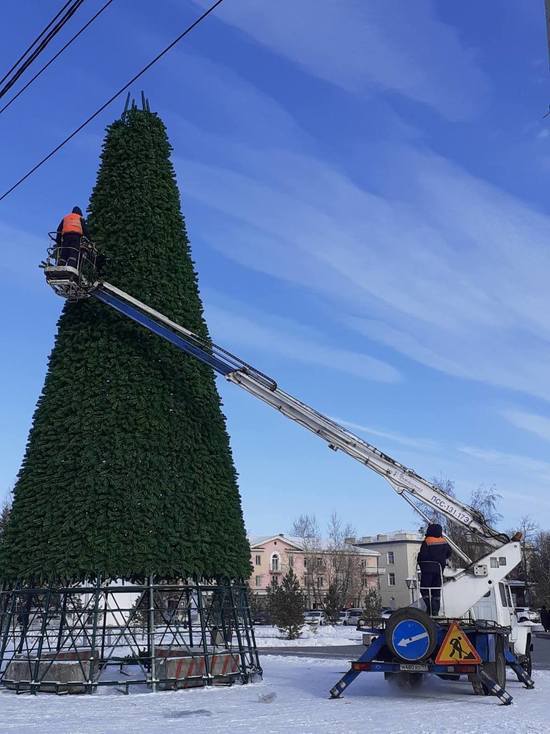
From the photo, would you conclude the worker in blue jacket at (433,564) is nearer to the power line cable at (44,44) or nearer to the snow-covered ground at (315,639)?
the power line cable at (44,44)

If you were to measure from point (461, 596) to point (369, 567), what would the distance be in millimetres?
88963

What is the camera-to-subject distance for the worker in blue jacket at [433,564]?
14.9 meters

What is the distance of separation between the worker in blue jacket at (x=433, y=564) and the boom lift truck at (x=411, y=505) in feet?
0.99

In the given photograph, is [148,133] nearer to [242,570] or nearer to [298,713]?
[242,570]

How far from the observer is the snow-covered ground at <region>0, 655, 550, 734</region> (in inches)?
430

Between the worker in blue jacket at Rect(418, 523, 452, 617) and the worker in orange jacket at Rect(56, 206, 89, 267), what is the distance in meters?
9.40

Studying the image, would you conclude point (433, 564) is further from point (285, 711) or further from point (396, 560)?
point (396, 560)

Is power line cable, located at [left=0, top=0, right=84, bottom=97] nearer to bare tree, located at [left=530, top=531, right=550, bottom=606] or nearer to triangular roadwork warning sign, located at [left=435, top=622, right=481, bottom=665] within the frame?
triangular roadwork warning sign, located at [left=435, top=622, right=481, bottom=665]

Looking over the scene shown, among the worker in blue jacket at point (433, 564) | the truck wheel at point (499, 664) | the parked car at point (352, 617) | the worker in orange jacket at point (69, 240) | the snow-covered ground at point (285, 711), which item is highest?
the worker in orange jacket at point (69, 240)

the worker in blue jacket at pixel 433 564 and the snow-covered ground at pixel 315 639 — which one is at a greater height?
the worker in blue jacket at pixel 433 564

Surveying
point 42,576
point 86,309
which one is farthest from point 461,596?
point 86,309

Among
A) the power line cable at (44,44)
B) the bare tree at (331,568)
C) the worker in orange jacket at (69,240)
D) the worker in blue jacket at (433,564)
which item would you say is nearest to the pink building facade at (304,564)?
the bare tree at (331,568)

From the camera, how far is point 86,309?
1719 centimetres

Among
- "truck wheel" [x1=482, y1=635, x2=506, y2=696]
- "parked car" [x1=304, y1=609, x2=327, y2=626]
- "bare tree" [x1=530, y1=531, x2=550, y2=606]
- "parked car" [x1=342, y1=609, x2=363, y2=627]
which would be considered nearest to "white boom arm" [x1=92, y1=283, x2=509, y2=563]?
"truck wheel" [x1=482, y1=635, x2=506, y2=696]
